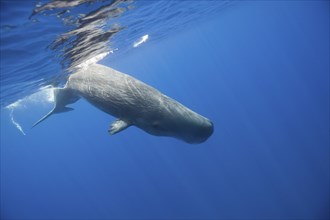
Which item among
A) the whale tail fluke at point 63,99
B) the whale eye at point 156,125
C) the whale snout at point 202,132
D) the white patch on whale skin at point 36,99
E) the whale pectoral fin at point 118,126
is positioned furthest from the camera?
the white patch on whale skin at point 36,99

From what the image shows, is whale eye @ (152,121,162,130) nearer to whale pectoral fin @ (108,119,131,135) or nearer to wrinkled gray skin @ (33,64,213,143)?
wrinkled gray skin @ (33,64,213,143)

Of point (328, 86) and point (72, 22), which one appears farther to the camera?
point (328, 86)

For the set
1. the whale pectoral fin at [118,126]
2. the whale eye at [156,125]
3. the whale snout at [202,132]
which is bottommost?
the whale snout at [202,132]

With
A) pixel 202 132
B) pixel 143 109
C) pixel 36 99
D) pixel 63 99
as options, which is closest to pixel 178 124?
pixel 202 132

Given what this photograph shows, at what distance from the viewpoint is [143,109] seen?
17.9 ft

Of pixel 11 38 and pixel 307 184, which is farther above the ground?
pixel 11 38

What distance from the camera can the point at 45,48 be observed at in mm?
12477

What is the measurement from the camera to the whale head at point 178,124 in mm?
4805

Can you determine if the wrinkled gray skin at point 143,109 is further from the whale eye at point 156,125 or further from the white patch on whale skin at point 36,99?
the white patch on whale skin at point 36,99

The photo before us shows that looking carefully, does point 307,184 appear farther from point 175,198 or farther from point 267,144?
point 175,198

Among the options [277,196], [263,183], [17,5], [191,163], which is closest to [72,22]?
[17,5]

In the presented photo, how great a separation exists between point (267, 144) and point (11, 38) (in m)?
45.3

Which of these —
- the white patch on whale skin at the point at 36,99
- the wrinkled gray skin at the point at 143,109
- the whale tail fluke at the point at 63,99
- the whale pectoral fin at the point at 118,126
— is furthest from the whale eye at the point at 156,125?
the white patch on whale skin at the point at 36,99

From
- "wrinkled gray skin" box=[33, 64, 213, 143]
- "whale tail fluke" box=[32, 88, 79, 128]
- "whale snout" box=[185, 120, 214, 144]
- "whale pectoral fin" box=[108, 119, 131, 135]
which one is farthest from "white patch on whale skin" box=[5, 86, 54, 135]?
"whale snout" box=[185, 120, 214, 144]
